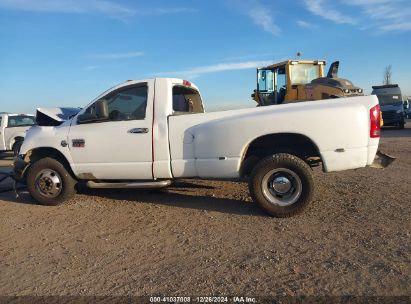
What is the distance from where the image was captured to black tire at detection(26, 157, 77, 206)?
6.68 m

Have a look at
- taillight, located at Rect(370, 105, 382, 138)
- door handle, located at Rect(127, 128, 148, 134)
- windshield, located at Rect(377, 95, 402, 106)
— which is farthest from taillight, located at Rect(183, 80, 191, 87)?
windshield, located at Rect(377, 95, 402, 106)

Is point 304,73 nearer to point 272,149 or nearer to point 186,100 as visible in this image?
point 186,100

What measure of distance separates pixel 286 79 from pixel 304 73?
0.88 meters

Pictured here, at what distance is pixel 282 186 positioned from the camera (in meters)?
5.71

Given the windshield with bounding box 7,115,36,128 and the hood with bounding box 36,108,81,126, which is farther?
the windshield with bounding box 7,115,36,128

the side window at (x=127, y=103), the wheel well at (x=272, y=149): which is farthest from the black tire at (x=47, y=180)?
the wheel well at (x=272, y=149)

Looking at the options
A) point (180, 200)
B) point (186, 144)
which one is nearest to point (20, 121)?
point (180, 200)

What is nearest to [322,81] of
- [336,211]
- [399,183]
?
[399,183]

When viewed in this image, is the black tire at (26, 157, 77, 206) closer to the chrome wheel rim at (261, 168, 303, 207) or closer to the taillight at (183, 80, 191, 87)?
the taillight at (183, 80, 191, 87)

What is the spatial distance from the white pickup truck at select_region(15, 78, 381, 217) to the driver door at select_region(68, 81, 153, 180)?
16mm

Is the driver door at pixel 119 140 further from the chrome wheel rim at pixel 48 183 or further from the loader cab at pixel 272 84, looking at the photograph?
the loader cab at pixel 272 84

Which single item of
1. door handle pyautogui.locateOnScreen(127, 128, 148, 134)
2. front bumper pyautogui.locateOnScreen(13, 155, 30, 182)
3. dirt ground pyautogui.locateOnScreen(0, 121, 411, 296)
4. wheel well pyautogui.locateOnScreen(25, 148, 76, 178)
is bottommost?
dirt ground pyautogui.locateOnScreen(0, 121, 411, 296)

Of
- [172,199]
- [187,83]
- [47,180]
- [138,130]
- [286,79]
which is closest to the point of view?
[138,130]

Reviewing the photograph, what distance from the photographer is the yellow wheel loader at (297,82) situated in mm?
14789
